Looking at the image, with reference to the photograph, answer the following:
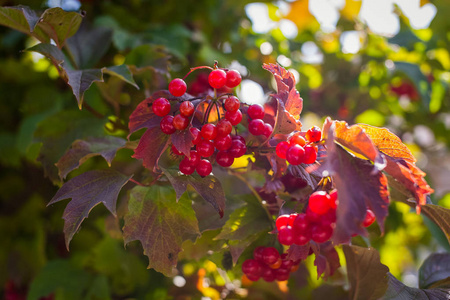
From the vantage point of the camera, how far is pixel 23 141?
1.17 metres

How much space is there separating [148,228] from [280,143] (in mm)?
286

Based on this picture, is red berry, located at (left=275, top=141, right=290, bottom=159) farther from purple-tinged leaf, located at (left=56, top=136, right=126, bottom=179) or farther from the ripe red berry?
purple-tinged leaf, located at (left=56, top=136, right=126, bottom=179)

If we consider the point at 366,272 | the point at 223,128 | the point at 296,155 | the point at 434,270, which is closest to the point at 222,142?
the point at 223,128

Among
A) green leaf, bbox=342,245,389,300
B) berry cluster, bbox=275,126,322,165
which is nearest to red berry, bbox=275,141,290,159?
berry cluster, bbox=275,126,322,165

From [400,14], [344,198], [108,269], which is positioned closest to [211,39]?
[400,14]

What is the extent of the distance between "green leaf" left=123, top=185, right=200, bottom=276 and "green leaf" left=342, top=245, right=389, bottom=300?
1.03 feet

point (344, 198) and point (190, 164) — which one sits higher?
point (344, 198)

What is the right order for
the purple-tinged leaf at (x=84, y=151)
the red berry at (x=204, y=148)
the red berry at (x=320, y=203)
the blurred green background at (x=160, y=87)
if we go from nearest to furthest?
the red berry at (x=320, y=203)
the red berry at (x=204, y=148)
the purple-tinged leaf at (x=84, y=151)
the blurred green background at (x=160, y=87)

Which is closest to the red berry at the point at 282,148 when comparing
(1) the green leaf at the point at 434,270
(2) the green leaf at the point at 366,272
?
(2) the green leaf at the point at 366,272

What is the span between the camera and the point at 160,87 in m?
1.02

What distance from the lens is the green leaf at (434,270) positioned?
826 millimetres

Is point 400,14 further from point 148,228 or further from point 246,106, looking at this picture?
point 148,228

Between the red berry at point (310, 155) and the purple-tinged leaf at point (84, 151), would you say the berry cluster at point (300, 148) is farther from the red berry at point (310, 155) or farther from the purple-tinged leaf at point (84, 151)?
the purple-tinged leaf at point (84, 151)

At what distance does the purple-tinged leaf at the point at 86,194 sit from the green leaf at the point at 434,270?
2.23 ft
